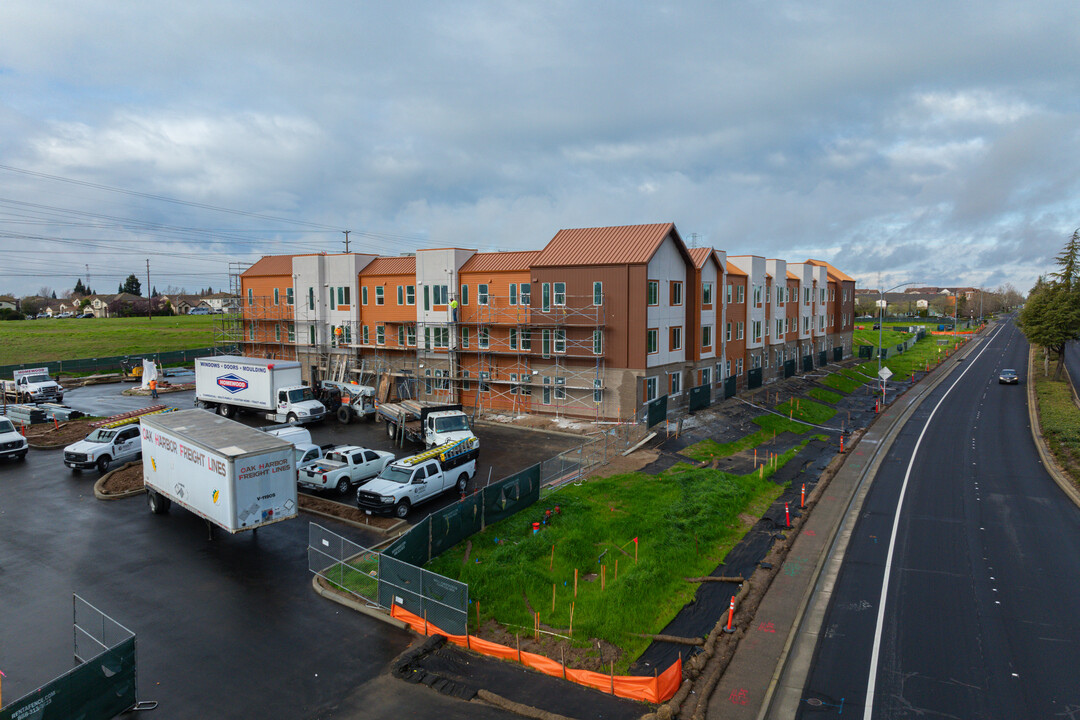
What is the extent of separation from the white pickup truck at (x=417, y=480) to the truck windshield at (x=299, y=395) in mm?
18277

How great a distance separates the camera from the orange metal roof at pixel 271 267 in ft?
185

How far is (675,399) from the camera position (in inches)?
1663

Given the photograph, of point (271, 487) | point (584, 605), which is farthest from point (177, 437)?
point (584, 605)

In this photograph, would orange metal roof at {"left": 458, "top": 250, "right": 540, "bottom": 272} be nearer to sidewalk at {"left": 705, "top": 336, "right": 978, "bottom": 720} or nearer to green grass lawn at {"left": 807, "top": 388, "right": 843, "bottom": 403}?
sidewalk at {"left": 705, "top": 336, "right": 978, "bottom": 720}

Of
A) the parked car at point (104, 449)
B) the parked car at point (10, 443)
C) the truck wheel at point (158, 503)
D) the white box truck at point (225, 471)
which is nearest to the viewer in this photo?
the white box truck at point (225, 471)

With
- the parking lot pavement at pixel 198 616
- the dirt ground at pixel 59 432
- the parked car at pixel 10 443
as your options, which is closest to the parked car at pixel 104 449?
the parked car at pixel 10 443

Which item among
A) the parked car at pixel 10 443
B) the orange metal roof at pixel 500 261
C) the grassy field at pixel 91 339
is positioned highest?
the orange metal roof at pixel 500 261

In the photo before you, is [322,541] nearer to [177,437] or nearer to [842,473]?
[177,437]

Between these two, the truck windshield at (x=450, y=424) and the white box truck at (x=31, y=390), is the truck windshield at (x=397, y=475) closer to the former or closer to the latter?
the truck windshield at (x=450, y=424)

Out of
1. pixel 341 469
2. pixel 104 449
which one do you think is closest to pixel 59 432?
pixel 104 449

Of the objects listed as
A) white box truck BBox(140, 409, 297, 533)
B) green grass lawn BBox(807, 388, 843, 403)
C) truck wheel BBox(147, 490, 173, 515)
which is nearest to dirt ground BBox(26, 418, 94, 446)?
truck wheel BBox(147, 490, 173, 515)

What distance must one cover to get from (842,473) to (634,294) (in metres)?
15.3

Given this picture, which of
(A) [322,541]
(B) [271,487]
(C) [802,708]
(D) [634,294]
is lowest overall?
(C) [802,708]

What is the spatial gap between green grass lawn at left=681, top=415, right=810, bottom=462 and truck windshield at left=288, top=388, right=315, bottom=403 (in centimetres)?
2399
